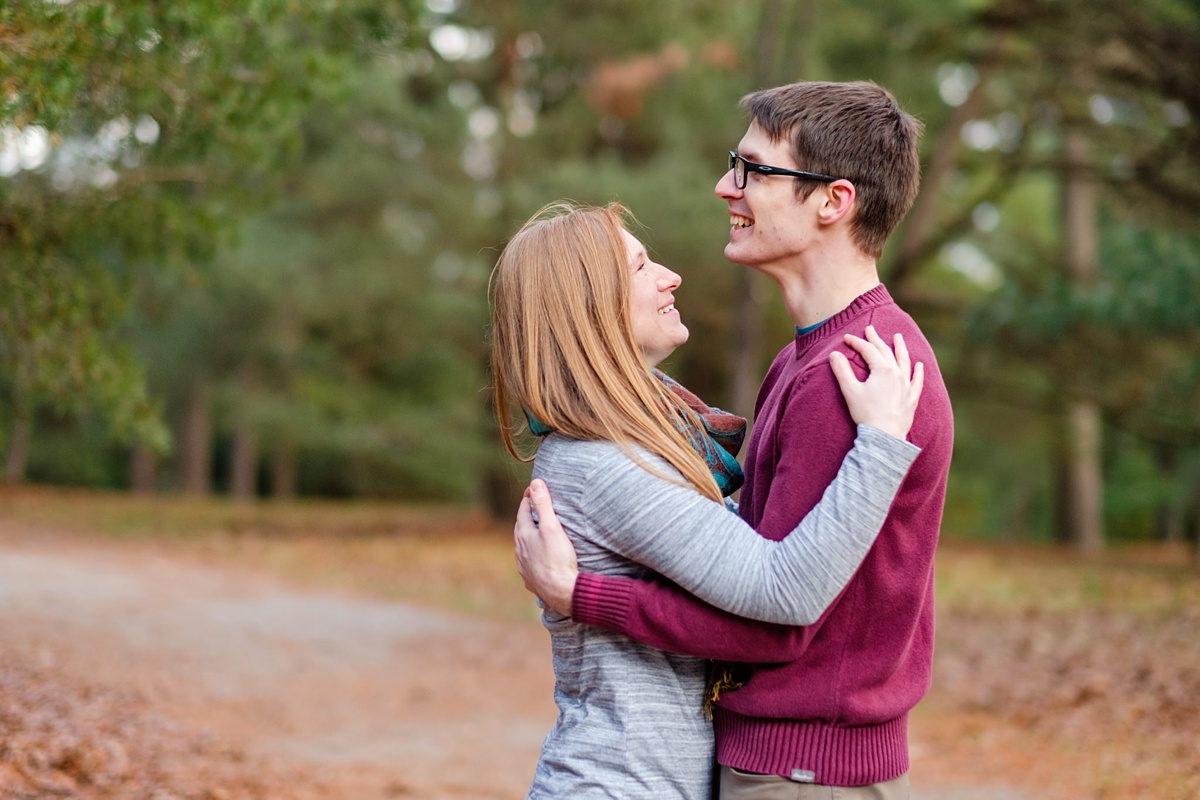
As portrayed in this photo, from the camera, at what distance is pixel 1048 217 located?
29.0 m

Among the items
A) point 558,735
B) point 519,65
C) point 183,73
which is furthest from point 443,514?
point 558,735

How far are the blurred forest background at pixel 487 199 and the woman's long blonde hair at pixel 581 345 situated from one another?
212cm

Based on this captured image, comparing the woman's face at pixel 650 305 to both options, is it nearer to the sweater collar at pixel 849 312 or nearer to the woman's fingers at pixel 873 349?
the sweater collar at pixel 849 312

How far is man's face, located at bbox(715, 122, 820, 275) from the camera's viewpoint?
210cm

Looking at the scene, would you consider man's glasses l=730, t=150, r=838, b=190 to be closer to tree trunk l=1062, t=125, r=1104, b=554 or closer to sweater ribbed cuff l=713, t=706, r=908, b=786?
sweater ribbed cuff l=713, t=706, r=908, b=786

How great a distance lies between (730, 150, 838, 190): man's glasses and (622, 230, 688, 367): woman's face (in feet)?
0.70

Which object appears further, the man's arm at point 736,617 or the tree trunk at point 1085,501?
the tree trunk at point 1085,501

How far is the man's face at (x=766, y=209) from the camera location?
210 cm

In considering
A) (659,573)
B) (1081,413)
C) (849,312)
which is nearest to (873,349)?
(849,312)

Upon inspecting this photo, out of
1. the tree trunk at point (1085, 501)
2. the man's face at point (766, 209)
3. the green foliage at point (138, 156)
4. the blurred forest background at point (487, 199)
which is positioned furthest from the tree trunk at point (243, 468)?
the man's face at point (766, 209)

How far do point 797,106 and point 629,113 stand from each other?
1503 centimetres

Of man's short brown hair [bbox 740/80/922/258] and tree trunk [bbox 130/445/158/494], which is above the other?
man's short brown hair [bbox 740/80/922/258]

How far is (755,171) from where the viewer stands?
6.97ft

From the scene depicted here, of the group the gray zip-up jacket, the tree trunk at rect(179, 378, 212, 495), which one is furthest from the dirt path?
the tree trunk at rect(179, 378, 212, 495)
